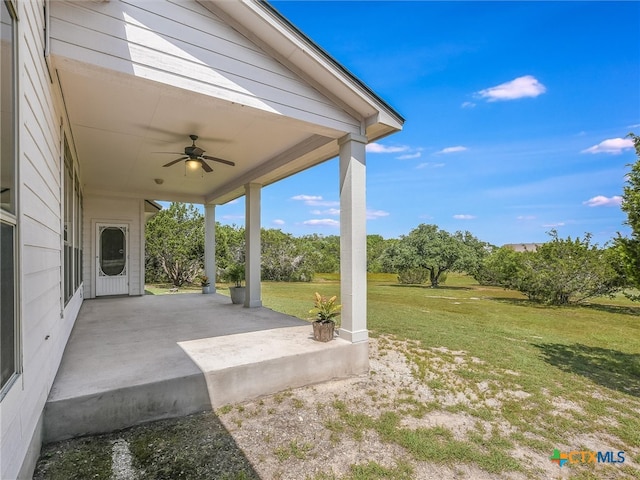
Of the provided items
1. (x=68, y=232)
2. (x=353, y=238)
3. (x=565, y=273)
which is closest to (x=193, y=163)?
(x=68, y=232)

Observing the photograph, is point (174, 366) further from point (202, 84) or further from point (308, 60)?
point (308, 60)

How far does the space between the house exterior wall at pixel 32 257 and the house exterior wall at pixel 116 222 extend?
6448 mm

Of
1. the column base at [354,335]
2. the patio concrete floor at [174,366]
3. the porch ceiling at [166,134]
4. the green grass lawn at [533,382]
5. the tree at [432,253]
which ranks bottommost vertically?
the green grass lawn at [533,382]

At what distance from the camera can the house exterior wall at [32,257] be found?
59.8 inches

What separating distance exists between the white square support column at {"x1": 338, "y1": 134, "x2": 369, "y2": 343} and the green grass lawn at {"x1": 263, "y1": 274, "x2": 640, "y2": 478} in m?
1.11

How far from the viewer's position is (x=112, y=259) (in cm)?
846

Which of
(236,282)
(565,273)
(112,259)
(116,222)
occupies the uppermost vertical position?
(116,222)

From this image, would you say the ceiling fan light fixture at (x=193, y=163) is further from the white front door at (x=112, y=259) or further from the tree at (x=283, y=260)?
the tree at (x=283, y=260)

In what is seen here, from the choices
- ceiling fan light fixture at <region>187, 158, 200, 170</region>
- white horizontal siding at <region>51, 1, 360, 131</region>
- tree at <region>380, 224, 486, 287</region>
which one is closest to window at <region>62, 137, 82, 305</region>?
ceiling fan light fixture at <region>187, 158, 200, 170</region>

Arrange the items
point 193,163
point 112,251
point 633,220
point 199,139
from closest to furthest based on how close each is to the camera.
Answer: point 633,220
point 199,139
point 193,163
point 112,251

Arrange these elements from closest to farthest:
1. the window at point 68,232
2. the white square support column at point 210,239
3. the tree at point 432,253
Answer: the window at point 68,232, the white square support column at point 210,239, the tree at point 432,253

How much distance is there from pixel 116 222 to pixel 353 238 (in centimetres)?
756

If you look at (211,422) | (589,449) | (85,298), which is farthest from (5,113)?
(85,298)

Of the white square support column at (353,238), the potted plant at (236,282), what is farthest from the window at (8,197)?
the potted plant at (236,282)
